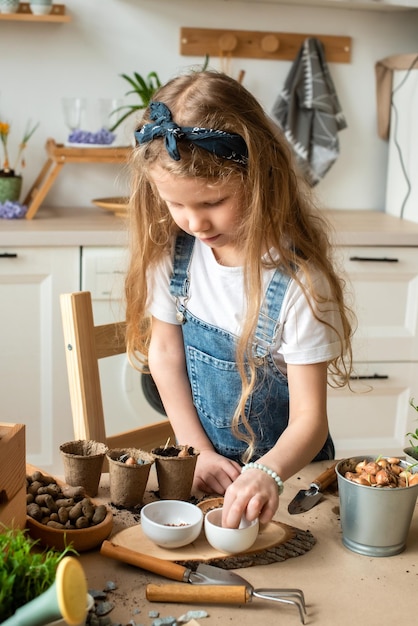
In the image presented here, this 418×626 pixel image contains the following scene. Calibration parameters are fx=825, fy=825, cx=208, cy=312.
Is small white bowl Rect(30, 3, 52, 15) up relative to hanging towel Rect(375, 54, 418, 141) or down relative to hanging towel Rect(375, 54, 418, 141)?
up

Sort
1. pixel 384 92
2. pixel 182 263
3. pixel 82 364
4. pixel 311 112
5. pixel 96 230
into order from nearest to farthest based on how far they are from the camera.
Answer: pixel 82 364 < pixel 182 263 < pixel 96 230 < pixel 311 112 < pixel 384 92

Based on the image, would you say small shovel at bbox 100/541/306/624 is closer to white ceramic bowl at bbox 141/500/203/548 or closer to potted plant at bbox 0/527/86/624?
white ceramic bowl at bbox 141/500/203/548

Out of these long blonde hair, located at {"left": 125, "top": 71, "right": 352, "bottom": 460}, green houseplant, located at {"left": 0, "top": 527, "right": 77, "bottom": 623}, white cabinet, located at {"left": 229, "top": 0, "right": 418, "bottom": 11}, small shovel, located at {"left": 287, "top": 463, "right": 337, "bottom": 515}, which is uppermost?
white cabinet, located at {"left": 229, "top": 0, "right": 418, "bottom": 11}

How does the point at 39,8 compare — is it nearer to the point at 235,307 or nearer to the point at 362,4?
the point at 362,4

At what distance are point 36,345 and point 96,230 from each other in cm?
40

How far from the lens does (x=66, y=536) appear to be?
976mm

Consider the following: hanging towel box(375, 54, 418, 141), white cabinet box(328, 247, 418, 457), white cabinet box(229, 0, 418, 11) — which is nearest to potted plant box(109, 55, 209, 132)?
white cabinet box(229, 0, 418, 11)

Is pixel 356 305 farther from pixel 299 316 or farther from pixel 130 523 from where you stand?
pixel 130 523

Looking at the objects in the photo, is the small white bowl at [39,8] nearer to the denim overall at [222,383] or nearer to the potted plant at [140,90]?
the potted plant at [140,90]

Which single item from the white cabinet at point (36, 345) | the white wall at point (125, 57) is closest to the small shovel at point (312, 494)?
the white cabinet at point (36, 345)

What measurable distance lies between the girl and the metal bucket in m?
0.10

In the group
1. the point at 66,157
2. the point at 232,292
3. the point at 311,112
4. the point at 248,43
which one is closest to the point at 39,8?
the point at 66,157

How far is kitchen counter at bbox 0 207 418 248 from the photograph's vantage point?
2443 mm

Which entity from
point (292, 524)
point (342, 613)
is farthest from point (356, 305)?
A: point (342, 613)
